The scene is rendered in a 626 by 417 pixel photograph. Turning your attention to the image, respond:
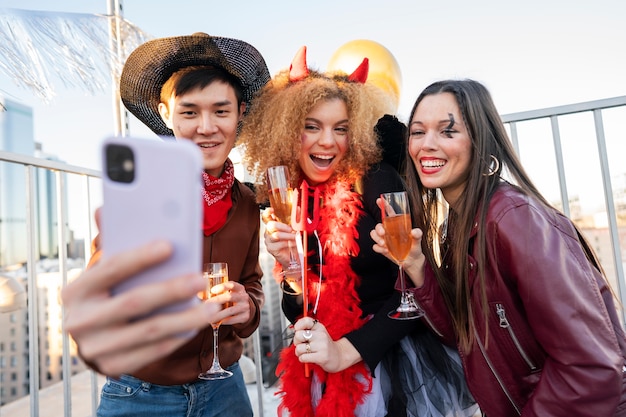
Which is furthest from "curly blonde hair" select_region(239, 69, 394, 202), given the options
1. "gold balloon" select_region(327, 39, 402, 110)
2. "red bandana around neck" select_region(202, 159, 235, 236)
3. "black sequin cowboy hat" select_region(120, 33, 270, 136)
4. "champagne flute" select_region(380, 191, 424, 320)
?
"gold balloon" select_region(327, 39, 402, 110)

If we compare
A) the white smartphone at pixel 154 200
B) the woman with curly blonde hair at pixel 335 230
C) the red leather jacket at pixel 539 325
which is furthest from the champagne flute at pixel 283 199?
the white smartphone at pixel 154 200

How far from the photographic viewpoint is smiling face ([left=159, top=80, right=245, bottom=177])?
156cm

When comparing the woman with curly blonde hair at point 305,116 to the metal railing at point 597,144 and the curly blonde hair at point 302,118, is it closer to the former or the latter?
the curly blonde hair at point 302,118

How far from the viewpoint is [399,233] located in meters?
1.46

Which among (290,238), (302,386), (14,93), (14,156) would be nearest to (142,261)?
(290,238)

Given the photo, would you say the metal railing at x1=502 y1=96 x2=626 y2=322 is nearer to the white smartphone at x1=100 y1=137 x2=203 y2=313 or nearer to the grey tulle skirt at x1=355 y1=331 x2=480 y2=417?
the grey tulle skirt at x1=355 y1=331 x2=480 y2=417

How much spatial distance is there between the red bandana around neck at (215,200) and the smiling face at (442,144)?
0.73 meters

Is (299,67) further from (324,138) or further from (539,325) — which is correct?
(539,325)

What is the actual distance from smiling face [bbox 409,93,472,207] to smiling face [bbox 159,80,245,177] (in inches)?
28.1

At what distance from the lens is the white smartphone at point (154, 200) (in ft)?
1.52

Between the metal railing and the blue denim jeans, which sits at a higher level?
the metal railing

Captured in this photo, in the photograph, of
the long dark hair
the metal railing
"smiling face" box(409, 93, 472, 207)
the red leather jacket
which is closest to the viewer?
the red leather jacket

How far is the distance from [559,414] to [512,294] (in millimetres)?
322

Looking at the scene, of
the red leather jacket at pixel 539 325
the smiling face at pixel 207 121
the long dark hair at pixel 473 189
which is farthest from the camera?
the smiling face at pixel 207 121
